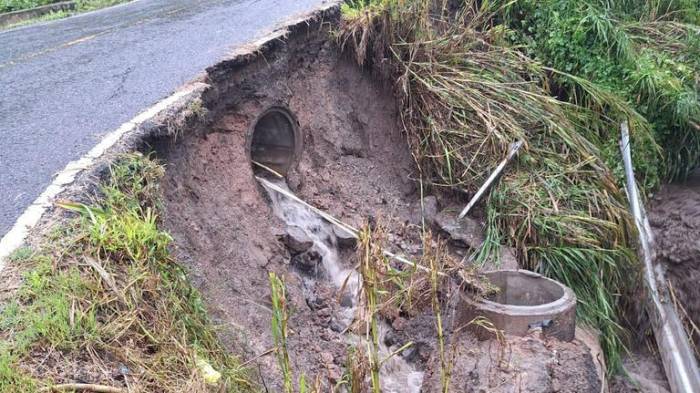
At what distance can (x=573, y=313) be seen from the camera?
4438mm

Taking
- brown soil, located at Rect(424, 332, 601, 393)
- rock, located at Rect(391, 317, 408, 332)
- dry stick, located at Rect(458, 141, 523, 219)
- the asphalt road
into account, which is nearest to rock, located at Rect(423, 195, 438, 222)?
dry stick, located at Rect(458, 141, 523, 219)

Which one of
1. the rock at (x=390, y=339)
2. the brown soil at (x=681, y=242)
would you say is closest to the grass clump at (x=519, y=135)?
the brown soil at (x=681, y=242)

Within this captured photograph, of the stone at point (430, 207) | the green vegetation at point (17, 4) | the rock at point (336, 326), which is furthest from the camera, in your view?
the green vegetation at point (17, 4)

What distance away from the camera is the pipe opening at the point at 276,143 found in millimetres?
5777

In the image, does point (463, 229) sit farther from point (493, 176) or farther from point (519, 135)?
point (519, 135)

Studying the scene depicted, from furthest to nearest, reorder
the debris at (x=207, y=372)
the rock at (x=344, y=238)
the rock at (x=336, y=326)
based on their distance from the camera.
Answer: the rock at (x=344, y=238) < the rock at (x=336, y=326) < the debris at (x=207, y=372)

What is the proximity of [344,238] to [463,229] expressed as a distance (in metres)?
1.10

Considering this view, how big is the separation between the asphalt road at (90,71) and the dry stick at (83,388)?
1180 millimetres

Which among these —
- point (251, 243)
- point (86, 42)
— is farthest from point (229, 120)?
point (86, 42)

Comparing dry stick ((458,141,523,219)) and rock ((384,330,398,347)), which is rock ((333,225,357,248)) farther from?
dry stick ((458,141,523,219))

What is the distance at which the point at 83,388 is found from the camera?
7.89ft

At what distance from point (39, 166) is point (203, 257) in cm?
116

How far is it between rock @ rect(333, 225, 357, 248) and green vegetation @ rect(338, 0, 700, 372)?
1105 mm

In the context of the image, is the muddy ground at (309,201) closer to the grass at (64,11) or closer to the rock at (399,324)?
the rock at (399,324)
